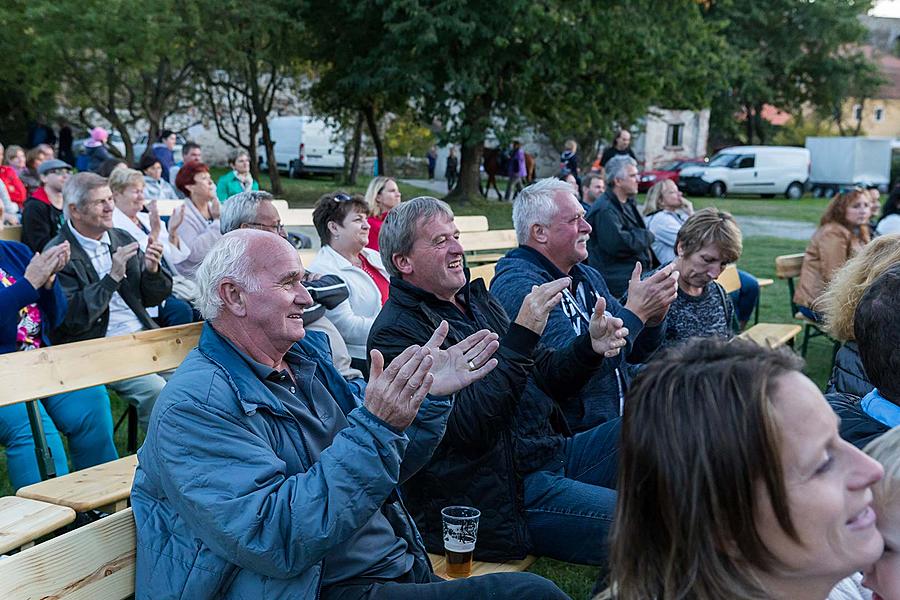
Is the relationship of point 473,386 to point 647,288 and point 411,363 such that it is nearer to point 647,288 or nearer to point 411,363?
point 411,363

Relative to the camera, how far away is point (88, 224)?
5309 millimetres

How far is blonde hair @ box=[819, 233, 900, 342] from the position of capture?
3535mm

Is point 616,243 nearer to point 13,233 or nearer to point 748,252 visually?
point 13,233

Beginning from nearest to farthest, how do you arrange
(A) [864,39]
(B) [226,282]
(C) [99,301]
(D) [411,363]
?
(D) [411,363] < (B) [226,282] < (C) [99,301] < (A) [864,39]

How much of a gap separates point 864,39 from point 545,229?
151 ft

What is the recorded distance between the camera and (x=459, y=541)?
3.10 metres

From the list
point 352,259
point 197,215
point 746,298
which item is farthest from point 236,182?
point 352,259

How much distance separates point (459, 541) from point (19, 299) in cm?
257

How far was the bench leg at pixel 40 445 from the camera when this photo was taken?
3939 mm

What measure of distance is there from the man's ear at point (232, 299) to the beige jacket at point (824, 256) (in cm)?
627

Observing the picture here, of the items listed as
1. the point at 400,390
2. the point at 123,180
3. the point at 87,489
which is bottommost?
the point at 87,489

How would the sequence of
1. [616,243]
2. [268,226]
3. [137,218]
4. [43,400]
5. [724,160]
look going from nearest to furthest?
[43,400] < [268,226] < [137,218] < [616,243] < [724,160]

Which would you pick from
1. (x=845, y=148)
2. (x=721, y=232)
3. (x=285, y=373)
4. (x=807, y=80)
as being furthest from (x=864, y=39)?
(x=285, y=373)

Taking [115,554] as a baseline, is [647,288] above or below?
above
